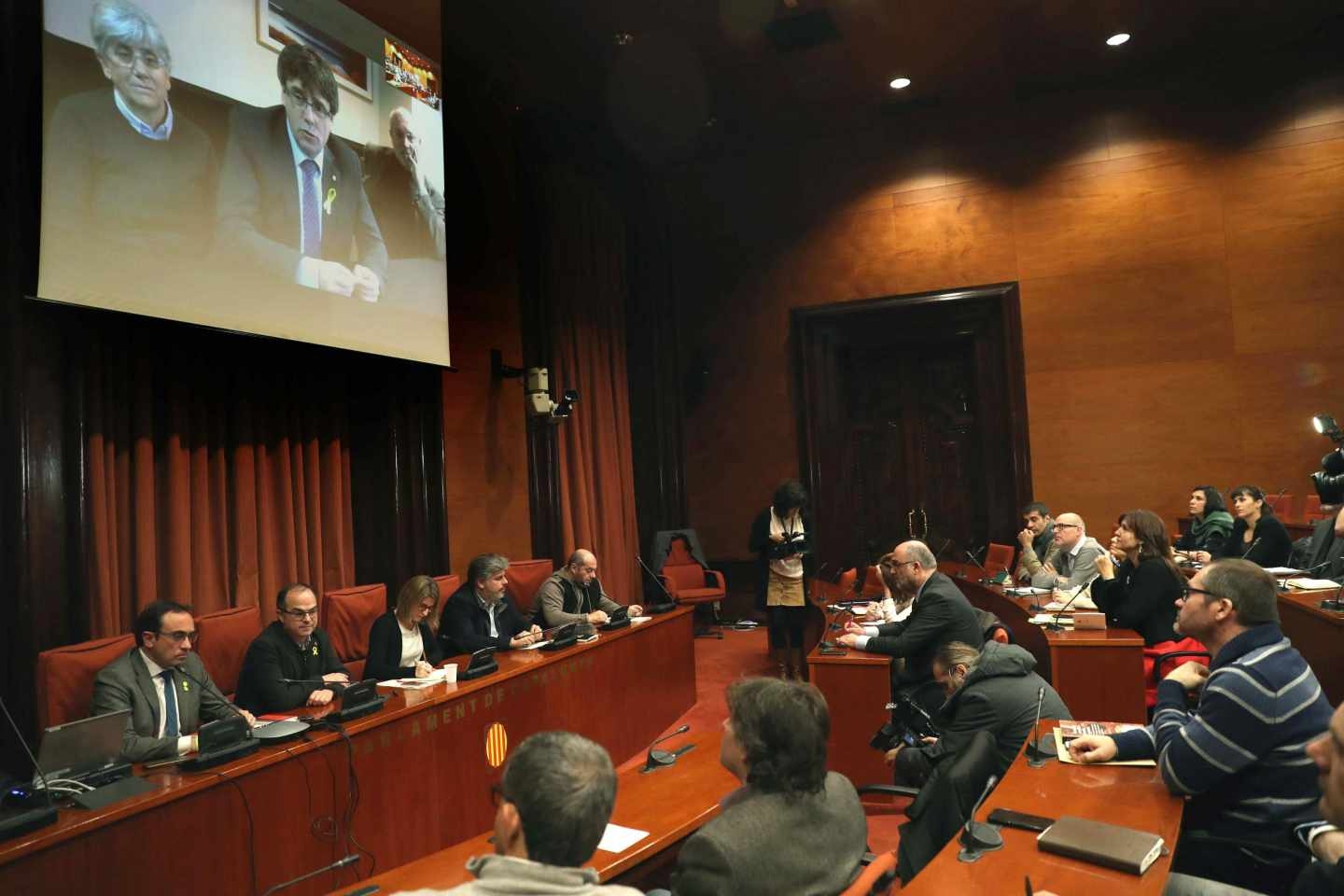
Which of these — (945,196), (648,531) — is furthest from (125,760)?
(945,196)

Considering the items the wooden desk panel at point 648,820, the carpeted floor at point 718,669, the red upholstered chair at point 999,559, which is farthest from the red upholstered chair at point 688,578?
the wooden desk panel at point 648,820

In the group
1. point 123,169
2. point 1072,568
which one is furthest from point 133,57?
point 1072,568

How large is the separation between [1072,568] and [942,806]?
3511 millimetres

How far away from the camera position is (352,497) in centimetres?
498

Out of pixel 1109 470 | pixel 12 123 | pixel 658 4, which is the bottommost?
pixel 1109 470

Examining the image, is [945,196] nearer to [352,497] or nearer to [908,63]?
[908,63]

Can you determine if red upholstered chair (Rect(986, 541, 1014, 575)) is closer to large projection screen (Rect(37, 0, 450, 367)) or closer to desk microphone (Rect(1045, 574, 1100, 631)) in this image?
desk microphone (Rect(1045, 574, 1100, 631))

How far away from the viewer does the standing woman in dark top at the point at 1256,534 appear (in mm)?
5371

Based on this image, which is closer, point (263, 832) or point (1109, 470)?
point (263, 832)

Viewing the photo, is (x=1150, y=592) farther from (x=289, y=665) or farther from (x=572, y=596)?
(x=289, y=665)

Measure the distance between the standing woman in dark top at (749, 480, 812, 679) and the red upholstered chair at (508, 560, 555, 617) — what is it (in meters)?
1.51

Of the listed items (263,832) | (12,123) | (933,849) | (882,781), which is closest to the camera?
(933,849)

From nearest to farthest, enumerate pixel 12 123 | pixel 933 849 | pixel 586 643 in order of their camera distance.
Answer: pixel 933 849
pixel 12 123
pixel 586 643

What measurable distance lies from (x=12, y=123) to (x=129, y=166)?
395 mm
